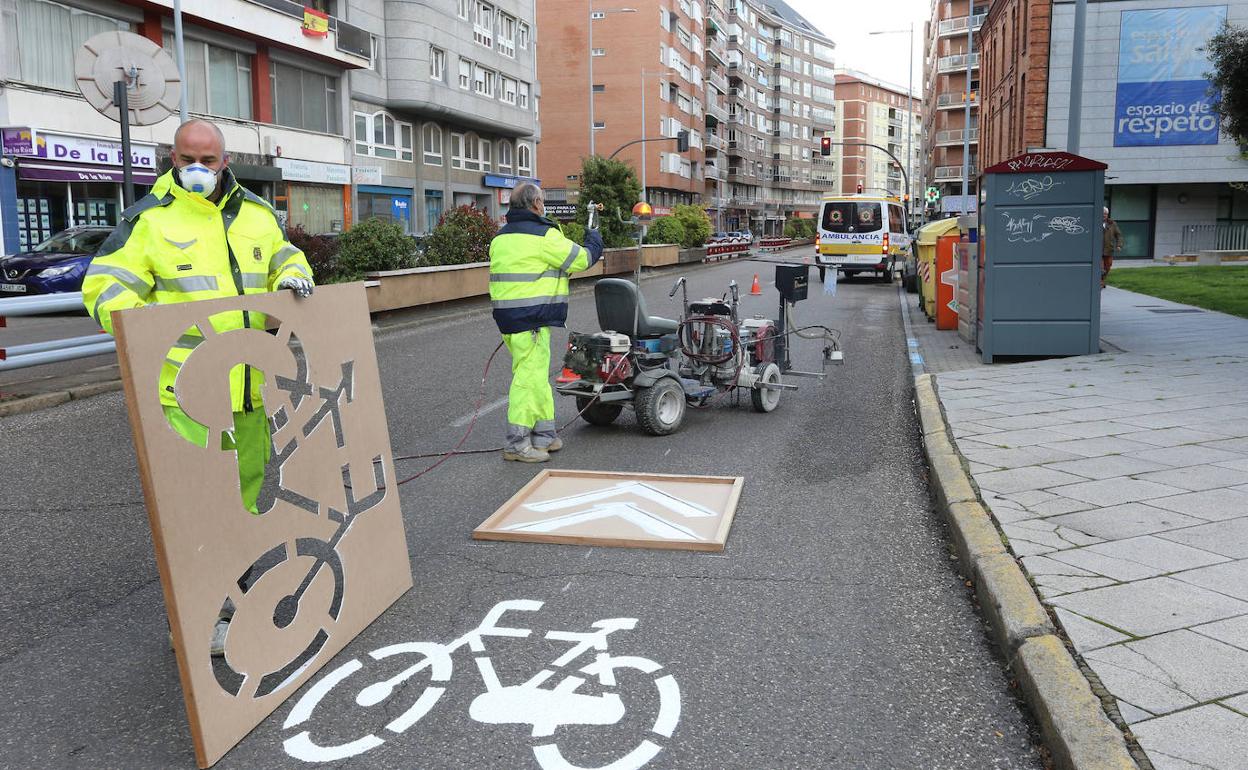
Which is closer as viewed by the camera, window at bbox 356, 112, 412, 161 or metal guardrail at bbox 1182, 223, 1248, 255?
metal guardrail at bbox 1182, 223, 1248, 255

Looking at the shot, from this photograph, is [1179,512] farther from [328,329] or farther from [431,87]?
[431,87]

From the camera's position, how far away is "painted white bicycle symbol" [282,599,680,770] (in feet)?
10.4

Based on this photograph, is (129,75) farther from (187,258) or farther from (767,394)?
(187,258)

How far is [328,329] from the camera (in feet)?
13.1

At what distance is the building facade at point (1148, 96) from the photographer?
33125 millimetres

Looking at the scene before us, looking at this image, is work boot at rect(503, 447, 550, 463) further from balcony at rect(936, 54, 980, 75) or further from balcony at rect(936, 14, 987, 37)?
balcony at rect(936, 14, 987, 37)

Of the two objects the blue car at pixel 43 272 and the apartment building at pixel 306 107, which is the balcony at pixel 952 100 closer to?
the apartment building at pixel 306 107

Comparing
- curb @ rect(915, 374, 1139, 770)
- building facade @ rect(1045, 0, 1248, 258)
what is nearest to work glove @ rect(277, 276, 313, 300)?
curb @ rect(915, 374, 1139, 770)

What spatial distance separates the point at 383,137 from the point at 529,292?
120 feet

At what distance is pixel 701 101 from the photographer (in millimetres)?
91062

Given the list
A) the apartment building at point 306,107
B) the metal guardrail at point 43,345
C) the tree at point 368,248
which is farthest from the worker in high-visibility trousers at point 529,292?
the tree at point 368,248

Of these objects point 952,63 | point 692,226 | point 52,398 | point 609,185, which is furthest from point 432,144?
point 952,63

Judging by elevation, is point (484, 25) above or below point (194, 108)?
above

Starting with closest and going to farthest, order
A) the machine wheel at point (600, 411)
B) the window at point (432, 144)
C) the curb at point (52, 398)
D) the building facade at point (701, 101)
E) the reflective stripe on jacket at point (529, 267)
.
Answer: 1. the reflective stripe on jacket at point (529, 267)
2. the machine wheel at point (600, 411)
3. the curb at point (52, 398)
4. the window at point (432, 144)
5. the building facade at point (701, 101)
